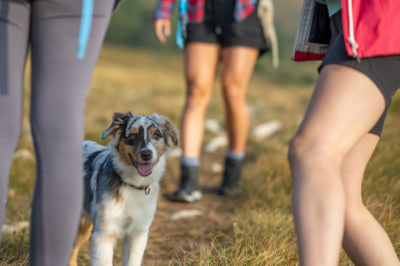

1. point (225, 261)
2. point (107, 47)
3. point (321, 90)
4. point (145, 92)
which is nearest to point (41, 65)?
point (321, 90)

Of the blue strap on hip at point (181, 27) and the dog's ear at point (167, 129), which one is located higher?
the blue strap on hip at point (181, 27)

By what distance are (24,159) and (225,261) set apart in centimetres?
316

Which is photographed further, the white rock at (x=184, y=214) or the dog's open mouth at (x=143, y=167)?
the white rock at (x=184, y=214)

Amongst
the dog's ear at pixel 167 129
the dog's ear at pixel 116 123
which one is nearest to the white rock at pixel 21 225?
the dog's ear at pixel 116 123

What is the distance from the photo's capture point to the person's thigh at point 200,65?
3.91 meters

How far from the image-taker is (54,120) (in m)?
1.53

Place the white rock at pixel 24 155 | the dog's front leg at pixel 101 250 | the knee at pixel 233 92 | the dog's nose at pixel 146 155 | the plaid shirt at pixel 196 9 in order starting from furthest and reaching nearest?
1. the white rock at pixel 24 155
2. the knee at pixel 233 92
3. the plaid shirt at pixel 196 9
4. the dog's nose at pixel 146 155
5. the dog's front leg at pixel 101 250

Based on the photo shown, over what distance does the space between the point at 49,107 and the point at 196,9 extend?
9.02 ft

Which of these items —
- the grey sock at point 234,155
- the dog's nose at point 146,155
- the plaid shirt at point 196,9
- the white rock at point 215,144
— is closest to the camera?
the dog's nose at point 146,155

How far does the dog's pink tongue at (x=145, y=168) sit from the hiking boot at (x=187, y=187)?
1394mm

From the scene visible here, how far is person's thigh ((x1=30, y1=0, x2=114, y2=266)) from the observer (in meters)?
1.54

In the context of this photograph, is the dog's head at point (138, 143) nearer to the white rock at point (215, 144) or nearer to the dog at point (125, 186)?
the dog at point (125, 186)

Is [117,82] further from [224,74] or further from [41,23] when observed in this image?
[41,23]

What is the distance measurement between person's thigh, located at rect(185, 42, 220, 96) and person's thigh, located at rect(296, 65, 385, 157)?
243 cm
